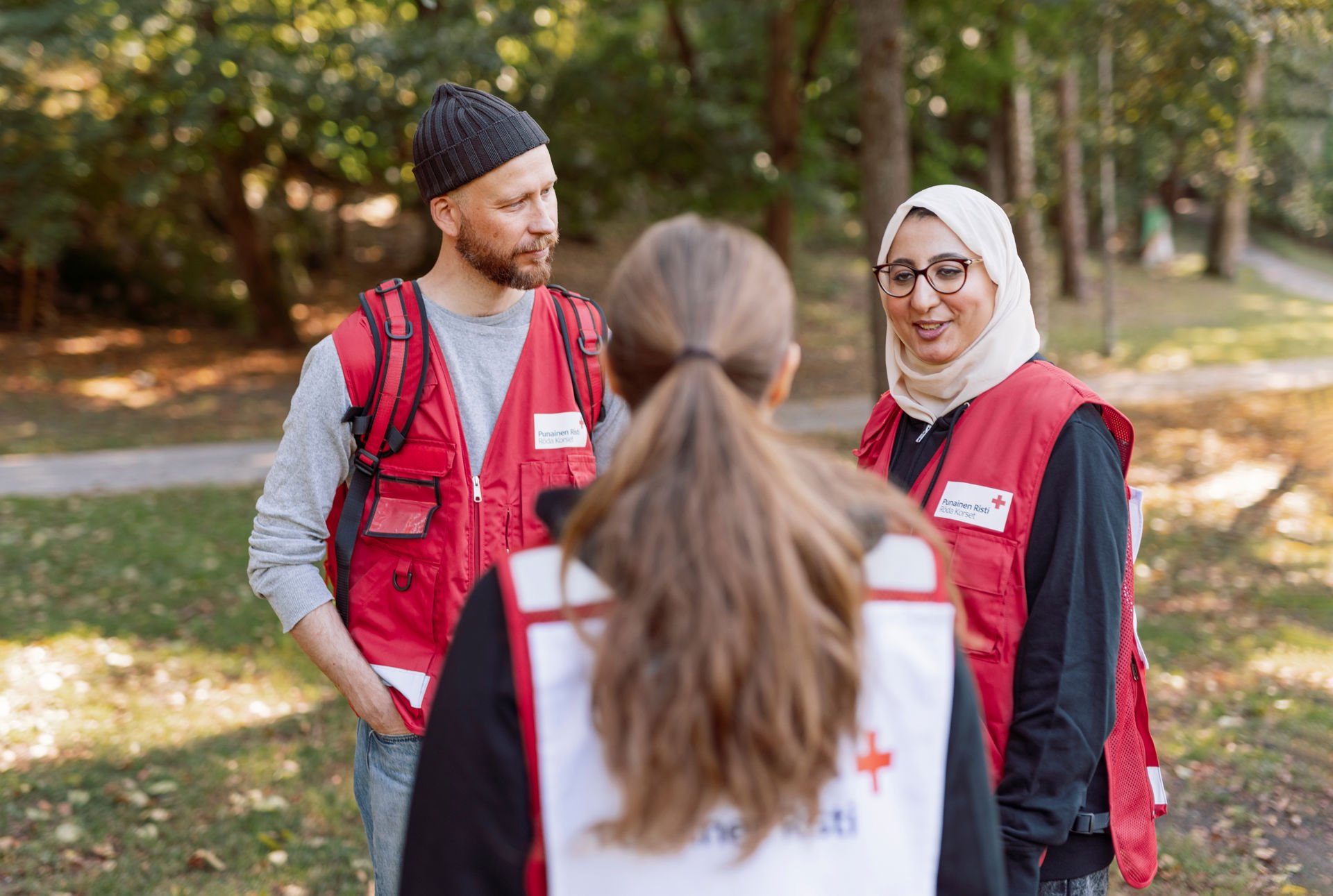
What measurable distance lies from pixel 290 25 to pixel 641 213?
413 inches

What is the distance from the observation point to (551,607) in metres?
1.21

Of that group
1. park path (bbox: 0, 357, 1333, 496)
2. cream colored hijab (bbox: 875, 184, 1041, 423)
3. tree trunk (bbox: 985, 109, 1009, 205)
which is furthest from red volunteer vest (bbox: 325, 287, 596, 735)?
tree trunk (bbox: 985, 109, 1009, 205)

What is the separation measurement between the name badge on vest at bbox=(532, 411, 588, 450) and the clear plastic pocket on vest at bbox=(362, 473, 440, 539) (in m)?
0.24

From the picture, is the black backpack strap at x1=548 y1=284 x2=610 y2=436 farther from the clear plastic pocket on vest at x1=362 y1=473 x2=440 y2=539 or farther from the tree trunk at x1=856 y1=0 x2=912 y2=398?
the tree trunk at x1=856 y1=0 x2=912 y2=398

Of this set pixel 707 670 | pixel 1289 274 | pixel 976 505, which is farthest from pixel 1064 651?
pixel 1289 274

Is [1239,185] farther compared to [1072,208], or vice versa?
[1072,208]

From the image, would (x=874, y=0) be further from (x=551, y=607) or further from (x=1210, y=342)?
(x=1210, y=342)

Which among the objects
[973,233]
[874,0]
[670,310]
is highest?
[874,0]

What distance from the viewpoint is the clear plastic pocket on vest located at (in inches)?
88.2

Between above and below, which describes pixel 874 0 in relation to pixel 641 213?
above

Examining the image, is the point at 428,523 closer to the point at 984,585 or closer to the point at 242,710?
the point at 984,585

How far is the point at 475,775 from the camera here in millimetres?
1231

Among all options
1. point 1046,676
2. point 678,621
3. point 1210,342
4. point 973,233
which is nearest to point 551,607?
point 678,621

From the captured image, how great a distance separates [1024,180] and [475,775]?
15919 mm
